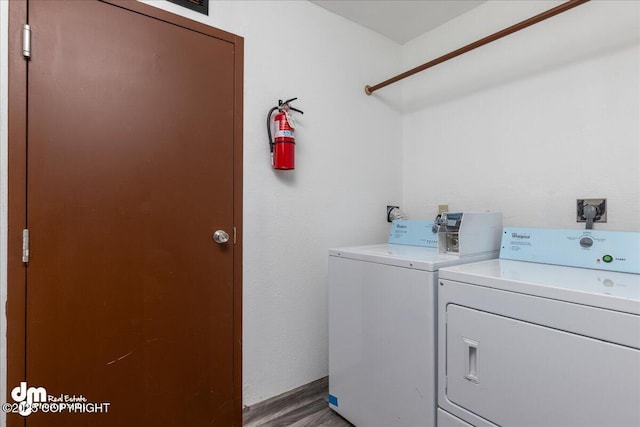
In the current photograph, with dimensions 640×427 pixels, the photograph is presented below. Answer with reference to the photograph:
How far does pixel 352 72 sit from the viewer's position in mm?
2139

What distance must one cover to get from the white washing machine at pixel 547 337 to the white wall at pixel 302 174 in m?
0.88

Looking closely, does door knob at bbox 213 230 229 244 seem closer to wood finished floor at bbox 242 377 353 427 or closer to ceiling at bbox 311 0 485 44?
wood finished floor at bbox 242 377 353 427

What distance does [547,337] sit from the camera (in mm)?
979

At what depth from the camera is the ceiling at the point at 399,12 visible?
1.94 m

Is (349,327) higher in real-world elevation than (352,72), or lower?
lower

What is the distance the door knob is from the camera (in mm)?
1576

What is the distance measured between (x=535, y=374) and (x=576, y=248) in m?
0.61

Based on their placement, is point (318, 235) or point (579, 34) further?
point (318, 235)

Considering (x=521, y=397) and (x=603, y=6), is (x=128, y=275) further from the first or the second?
(x=603, y=6)

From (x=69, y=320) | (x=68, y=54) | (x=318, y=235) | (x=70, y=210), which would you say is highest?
(x=68, y=54)

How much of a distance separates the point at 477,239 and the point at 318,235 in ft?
2.88

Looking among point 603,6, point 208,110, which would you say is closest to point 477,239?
point 603,6

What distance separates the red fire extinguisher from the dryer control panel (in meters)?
1.15

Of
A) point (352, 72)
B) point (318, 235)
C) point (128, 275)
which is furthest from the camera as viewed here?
point (352, 72)
